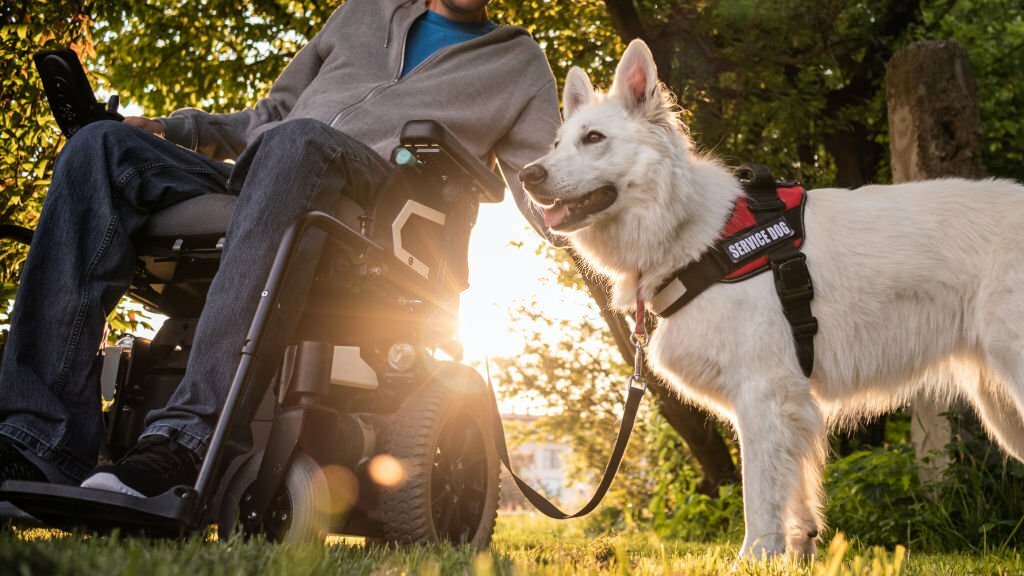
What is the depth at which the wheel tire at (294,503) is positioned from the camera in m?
2.32

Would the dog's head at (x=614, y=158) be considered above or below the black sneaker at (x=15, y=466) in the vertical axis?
above

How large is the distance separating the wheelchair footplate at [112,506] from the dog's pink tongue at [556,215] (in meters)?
1.64

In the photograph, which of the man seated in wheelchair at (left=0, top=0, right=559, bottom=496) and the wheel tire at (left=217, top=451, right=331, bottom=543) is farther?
the wheel tire at (left=217, top=451, right=331, bottom=543)

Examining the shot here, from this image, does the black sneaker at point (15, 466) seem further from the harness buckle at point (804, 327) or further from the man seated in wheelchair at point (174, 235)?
the harness buckle at point (804, 327)

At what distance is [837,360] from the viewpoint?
291 centimetres

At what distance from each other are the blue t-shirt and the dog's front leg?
77.6 inches

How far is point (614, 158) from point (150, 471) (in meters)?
1.89

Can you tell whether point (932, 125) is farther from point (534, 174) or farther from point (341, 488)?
point (341, 488)

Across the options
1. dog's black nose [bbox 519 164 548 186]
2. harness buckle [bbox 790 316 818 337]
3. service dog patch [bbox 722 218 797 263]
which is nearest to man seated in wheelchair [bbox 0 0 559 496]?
dog's black nose [bbox 519 164 548 186]

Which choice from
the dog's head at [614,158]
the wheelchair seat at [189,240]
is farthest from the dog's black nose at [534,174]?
the wheelchair seat at [189,240]

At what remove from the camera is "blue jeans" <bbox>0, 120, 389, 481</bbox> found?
2.26 metres

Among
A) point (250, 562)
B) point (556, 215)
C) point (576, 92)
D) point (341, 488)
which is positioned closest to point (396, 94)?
point (576, 92)

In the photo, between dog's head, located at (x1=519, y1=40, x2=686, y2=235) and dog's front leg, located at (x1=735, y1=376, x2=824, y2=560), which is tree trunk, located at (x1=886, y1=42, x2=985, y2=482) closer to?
dog's front leg, located at (x1=735, y1=376, x2=824, y2=560)

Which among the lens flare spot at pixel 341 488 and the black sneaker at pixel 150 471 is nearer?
the black sneaker at pixel 150 471
